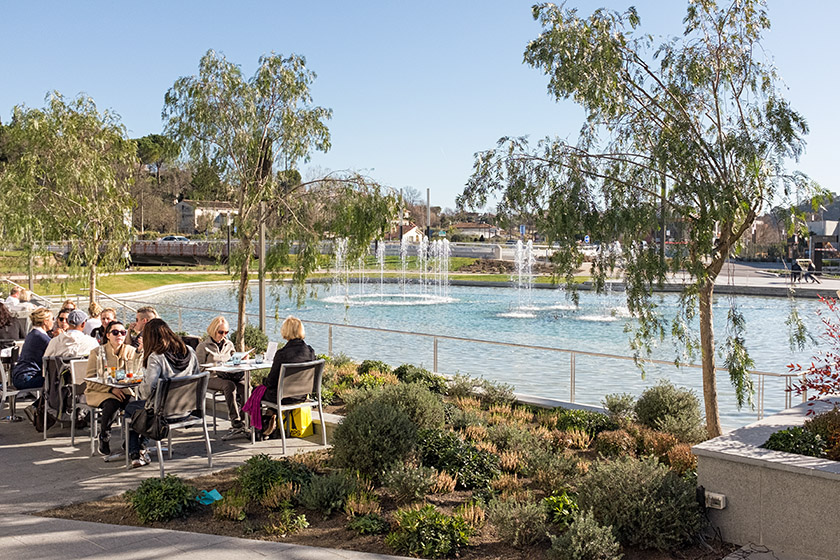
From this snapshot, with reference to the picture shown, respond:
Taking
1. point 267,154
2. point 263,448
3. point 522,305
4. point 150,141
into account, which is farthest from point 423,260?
point 150,141

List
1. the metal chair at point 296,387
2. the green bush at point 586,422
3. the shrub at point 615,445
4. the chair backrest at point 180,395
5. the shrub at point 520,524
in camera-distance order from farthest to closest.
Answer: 1. the green bush at point 586,422
2. the metal chair at point 296,387
3. the shrub at point 615,445
4. the chair backrest at point 180,395
5. the shrub at point 520,524

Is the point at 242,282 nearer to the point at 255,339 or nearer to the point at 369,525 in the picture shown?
the point at 255,339

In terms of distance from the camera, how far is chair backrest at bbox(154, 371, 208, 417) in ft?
24.5

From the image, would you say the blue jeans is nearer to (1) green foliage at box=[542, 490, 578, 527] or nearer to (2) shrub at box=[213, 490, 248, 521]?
(2) shrub at box=[213, 490, 248, 521]

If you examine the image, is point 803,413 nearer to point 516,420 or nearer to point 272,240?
point 516,420

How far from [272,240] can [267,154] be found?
154cm

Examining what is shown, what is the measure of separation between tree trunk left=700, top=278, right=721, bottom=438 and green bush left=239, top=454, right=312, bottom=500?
13.5 feet

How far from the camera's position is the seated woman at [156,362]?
25.1 feet

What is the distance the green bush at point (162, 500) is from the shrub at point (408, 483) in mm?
1662

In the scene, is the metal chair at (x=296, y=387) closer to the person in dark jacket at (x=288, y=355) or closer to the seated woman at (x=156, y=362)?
the person in dark jacket at (x=288, y=355)

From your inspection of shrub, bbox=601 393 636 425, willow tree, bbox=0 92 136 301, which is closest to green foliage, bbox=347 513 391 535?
shrub, bbox=601 393 636 425

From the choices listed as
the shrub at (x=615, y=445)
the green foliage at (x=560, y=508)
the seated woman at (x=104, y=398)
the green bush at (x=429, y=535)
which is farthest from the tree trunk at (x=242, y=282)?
the green foliage at (x=560, y=508)

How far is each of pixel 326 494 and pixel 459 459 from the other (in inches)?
58.7

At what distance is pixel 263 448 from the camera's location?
8.62 m
